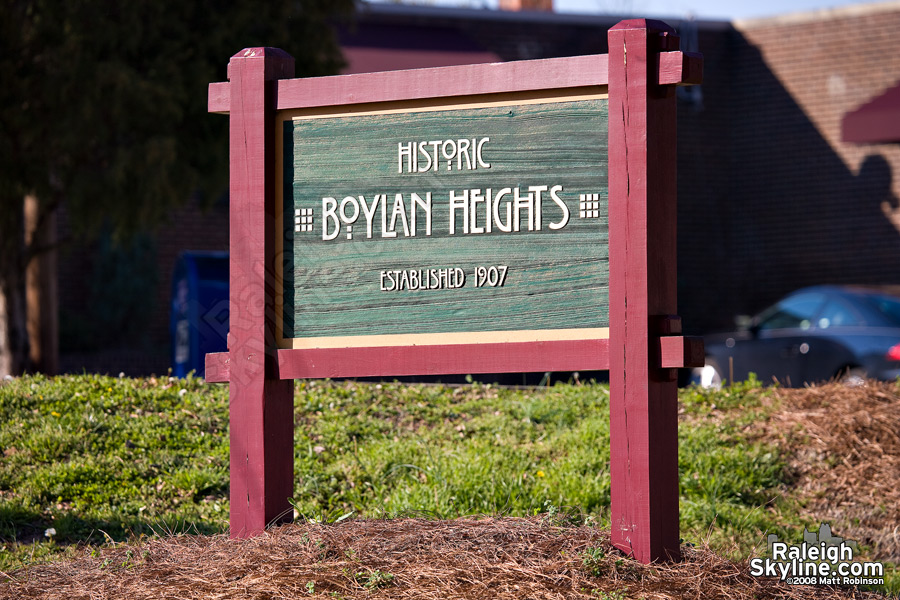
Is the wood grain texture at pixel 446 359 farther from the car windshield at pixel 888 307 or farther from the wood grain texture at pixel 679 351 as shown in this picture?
the car windshield at pixel 888 307

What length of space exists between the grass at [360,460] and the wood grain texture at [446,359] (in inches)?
32.4

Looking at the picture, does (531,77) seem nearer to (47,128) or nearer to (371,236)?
(371,236)

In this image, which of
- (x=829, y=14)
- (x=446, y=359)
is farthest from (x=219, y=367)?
(x=829, y=14)

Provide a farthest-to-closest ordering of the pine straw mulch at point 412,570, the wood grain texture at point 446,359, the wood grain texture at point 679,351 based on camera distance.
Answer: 1. the wood grain texture at point 446,359
2. the wood grain texture at point 679,351
3. the pine straw mulch at point 412,570

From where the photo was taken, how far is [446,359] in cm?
411

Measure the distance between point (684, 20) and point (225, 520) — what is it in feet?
54.1

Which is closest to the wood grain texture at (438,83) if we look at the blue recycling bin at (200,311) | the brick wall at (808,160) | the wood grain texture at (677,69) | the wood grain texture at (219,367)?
the wood grain texture at (677,69)

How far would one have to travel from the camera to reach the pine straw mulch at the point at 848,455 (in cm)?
562

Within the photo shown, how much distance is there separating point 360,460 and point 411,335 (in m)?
2.00

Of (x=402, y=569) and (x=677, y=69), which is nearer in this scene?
(x=402, y=569)

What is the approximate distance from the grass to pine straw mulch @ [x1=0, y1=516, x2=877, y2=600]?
2.33ft

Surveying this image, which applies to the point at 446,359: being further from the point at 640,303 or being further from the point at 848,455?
the point at 848,455

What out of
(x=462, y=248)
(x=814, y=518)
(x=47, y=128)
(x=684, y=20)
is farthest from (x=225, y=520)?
(x=684, y=20)

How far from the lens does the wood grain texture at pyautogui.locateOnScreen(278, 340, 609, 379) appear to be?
395cm
